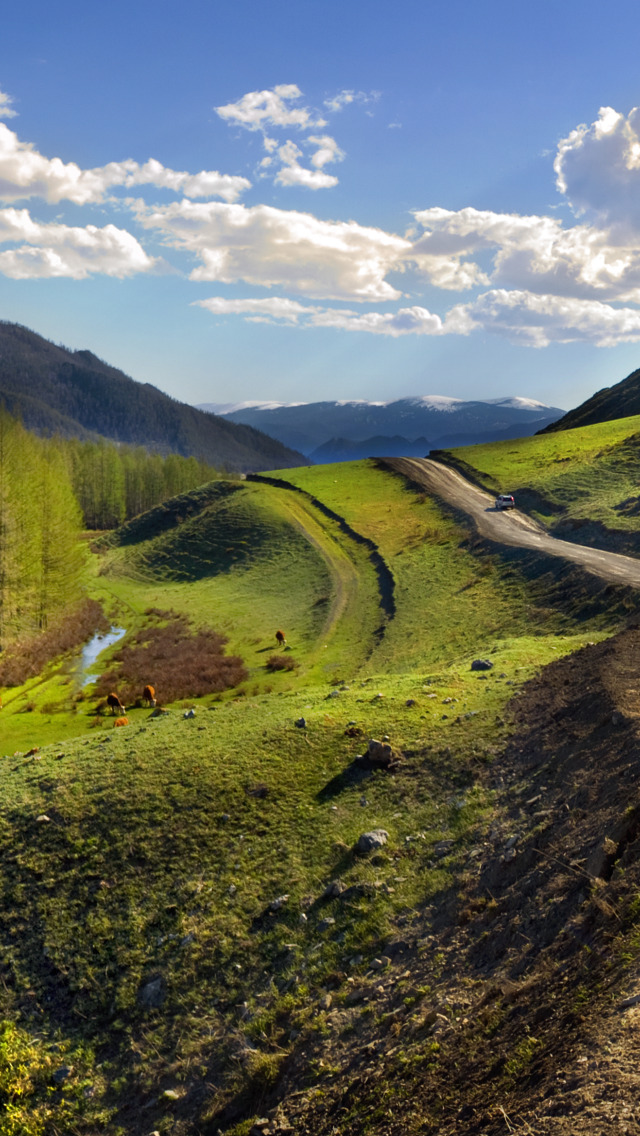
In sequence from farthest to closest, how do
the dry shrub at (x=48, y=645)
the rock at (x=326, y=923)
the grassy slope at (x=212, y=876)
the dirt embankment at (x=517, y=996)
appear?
the dry shrub at (x=48, y=645), the rock at (x=326, y=923), the grassy slope at (x=212, y=876), the dirt embankment at (x=517, y=996)

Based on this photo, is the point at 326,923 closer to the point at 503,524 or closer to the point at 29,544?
the point at 29,544

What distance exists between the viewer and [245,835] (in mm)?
18703

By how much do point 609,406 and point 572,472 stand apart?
5950 cm

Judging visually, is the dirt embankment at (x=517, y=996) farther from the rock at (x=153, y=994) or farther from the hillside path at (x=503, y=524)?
the hillside path at (x=503, y=524)

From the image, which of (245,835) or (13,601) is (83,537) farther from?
(245,835)

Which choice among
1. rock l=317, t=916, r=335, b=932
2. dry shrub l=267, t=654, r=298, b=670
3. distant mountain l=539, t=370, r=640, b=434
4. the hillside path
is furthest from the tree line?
distant mountain l=539, t=370, r=640, b=434

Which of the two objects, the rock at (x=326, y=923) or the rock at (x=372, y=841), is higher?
the rock at (x=372, y=841)

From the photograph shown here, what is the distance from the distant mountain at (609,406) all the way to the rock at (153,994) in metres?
121

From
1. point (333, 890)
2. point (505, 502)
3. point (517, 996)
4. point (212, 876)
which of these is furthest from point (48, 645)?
point (517, 996)

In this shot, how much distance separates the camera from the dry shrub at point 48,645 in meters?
51.7

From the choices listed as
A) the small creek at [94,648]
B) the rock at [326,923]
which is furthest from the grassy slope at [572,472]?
the small creek at [94,648]

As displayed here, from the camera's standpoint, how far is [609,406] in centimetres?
12531

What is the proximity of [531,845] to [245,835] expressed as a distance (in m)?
8.48

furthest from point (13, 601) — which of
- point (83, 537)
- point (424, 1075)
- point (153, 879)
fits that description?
point (83, 537)
